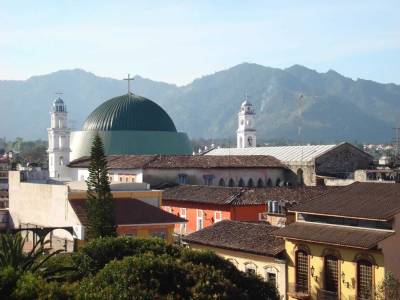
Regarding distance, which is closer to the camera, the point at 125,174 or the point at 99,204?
the point at 99,204

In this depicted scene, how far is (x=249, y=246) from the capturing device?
3105cm

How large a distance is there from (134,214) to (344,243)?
14.6 meters

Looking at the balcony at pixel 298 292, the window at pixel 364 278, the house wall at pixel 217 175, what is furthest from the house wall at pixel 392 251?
the house wall at pixel 217 175

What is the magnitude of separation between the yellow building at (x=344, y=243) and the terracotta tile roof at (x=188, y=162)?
33.2m

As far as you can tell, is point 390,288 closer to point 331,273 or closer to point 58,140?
point 331,273

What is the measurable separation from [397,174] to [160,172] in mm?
24391

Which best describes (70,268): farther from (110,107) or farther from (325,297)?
(110,107)

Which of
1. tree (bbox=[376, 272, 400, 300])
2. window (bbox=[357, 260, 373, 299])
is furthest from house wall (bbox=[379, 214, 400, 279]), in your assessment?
tree (bbox=[376, 272, 400, 300])

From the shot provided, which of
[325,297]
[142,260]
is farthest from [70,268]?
[325,297]

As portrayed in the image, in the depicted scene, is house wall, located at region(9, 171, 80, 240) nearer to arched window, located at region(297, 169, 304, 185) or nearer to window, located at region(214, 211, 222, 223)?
window, located at region(214, 211, 222, 223)

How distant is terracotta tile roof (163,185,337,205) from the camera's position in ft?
159

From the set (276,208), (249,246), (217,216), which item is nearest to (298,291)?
(249,246)

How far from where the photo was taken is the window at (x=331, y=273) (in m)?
27.4

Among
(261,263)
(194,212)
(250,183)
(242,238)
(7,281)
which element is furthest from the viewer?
(250,183)
